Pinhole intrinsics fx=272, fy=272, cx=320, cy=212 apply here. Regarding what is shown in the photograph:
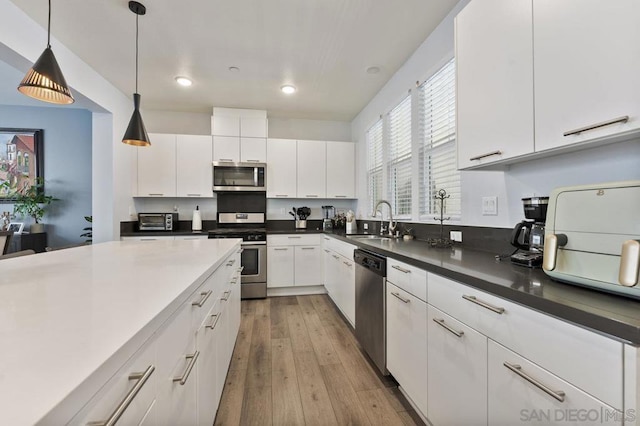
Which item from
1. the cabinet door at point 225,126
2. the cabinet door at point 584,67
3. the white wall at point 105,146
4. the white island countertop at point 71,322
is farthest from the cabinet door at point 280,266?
the cabinet door at point 584,67

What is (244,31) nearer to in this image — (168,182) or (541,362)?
(168,182)

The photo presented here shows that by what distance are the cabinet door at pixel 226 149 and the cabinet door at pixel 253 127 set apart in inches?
6.1

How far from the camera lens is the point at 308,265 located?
375 centimetres

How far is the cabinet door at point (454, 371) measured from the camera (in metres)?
1.02

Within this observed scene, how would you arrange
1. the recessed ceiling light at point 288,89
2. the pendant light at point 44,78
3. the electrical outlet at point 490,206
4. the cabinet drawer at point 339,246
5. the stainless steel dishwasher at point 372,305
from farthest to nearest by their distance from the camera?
the recessed ceiling light at point 288,89, the cabinet drawer at point 339,246, the stainless steel dishwasher at point 372,305, the electrical outlet at point 490,206, the pendant light at point 44,78

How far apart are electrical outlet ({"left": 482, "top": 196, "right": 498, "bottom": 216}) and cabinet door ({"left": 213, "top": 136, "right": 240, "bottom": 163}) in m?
3.16

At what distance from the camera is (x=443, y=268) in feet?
3.94

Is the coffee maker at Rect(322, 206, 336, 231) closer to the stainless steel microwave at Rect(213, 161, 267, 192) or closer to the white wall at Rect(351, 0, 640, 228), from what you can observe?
the stainless steel microwave at Rect(213, 161, 267, 192)

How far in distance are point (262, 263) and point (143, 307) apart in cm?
296

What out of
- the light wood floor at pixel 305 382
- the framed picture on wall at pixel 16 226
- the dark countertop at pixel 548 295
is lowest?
the light wood floor at pixel 305 382

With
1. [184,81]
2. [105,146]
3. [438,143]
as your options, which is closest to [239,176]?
[184,81]

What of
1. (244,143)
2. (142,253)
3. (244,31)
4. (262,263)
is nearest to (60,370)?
(142,253)

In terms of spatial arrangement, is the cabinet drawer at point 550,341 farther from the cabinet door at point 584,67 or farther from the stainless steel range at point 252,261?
the stainless steel range at point 252,261

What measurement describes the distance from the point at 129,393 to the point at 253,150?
365cm
